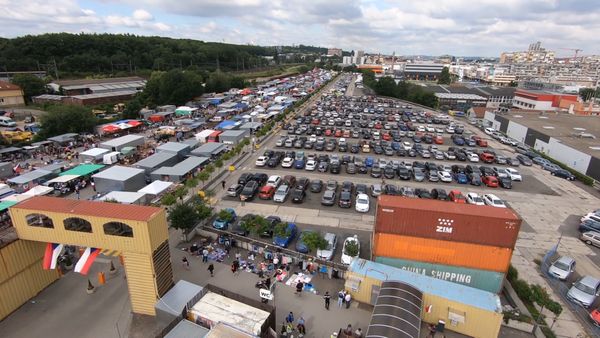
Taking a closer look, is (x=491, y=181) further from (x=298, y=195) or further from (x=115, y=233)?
(x=115, y=233)

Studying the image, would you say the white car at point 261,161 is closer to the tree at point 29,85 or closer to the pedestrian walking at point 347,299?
the pedestrian walking at point 347,299

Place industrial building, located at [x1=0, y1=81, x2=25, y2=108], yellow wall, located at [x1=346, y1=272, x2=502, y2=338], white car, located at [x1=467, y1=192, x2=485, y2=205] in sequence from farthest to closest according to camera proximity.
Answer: industrial building, located at [x1=0, y1=81, x2=25, y2=108], white car, located at [x1=467, y1=192, x2=485, y2=205], yellow wall, located at [x1=346, y1=272, x2=502, y2=338]

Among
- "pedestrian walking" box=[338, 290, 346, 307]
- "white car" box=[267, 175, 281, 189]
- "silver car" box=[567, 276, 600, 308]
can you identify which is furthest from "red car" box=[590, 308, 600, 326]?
"white car" box=[267, 175, 281, 189]

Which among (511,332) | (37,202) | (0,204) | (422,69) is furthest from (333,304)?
(422,69)

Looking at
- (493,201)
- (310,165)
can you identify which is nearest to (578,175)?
(493,201)

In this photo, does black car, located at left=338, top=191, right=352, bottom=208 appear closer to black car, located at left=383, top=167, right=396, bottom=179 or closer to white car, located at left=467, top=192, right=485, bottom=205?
black car, located at left=383, top=167, right=396, bottom=179

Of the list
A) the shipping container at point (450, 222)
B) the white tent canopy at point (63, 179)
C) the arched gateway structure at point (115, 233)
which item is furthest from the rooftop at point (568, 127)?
the white tent canopy at point (63, 179)

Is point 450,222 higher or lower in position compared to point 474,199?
higher
